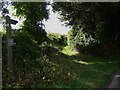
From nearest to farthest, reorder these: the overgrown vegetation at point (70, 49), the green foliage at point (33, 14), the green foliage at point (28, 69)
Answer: the green foliage at point (28, 69), the overgrown vegetation at point (70, 49), the green foliage at point (33, 14)

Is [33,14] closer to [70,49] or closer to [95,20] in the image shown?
[95,20]

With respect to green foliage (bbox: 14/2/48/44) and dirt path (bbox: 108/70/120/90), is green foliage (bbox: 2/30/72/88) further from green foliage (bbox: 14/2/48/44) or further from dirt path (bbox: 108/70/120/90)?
green foliage (bbox: 14/2/48/44)

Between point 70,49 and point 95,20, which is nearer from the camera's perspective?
point 95,20

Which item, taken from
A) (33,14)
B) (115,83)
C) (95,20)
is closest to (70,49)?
(95,20)

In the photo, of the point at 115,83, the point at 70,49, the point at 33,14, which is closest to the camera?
the point at 115,83

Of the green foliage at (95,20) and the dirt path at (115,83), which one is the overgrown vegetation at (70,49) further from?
the dirt path at (115,83)

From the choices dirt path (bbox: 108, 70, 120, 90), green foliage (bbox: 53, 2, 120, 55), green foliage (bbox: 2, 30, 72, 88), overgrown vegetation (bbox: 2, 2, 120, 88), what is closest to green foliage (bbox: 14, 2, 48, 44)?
overgrown vegetation (bbox: 2, 2, 120, 88)

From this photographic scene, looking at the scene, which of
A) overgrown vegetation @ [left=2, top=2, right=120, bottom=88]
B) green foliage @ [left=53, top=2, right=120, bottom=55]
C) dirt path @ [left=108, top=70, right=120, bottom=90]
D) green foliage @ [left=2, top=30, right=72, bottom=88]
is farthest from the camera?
green foliage @ [left=53, top=2, right=120, bottom=55]

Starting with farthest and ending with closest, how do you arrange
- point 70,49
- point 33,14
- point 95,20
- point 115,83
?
point 70,49, point 95,20, point 33,14, point 115,83

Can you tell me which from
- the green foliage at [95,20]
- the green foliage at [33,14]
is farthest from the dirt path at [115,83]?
the green foliage at [95,20]

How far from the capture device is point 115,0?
703 inches

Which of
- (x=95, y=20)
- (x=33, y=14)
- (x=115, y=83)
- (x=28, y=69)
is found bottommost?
(x=115, y=83)

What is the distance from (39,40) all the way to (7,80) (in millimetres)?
8435

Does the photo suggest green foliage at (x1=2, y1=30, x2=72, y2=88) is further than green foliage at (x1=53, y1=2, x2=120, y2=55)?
No
